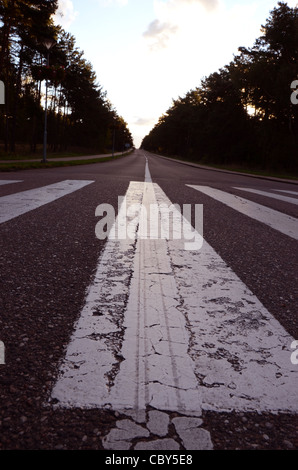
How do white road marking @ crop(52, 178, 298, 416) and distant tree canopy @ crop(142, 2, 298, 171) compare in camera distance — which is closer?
white road marking @ crop(52, 178, 298, 416)

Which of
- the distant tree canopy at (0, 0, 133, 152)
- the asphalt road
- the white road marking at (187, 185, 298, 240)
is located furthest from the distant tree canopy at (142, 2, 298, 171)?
the asphalt road

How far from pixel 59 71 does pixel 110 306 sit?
18.1 metres

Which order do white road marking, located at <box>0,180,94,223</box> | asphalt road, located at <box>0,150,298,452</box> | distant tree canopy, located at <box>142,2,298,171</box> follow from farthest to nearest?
distant tree canopy, located at <box>142,2,298,171</box>
white road marking, located at <box>0,180,94,223</box>
asphalt road, located at <box>0,150,298,452</box>

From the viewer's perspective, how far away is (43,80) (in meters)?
26.4

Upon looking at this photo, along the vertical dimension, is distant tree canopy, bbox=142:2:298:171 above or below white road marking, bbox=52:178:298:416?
above

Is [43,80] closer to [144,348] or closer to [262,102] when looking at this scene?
[262,102]

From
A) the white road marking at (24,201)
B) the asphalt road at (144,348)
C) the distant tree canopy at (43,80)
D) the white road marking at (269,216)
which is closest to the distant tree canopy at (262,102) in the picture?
the distant tree canopy at (43,80)

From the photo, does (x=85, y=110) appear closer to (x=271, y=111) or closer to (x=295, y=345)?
(x=271, y=111)

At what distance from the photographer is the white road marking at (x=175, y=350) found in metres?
1.06

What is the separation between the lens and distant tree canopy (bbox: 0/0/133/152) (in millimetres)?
21781

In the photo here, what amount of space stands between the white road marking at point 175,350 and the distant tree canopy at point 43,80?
57.3 feet

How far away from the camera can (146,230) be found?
343 cm

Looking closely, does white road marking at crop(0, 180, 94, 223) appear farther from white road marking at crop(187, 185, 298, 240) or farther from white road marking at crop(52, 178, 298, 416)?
white road marking at crop(187, 185, 298, 240)

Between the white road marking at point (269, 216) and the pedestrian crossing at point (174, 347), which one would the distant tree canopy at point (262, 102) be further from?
the pedestrian crossing at point (174, 347)
